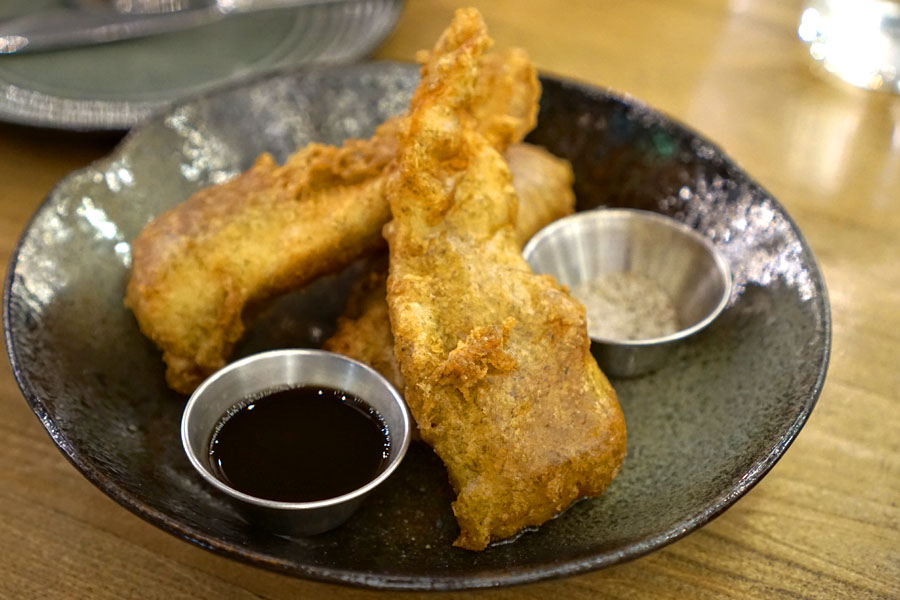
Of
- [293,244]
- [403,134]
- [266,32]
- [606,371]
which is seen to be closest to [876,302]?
[606,371]

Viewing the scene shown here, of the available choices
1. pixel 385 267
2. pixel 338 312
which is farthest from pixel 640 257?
pixel 338 312

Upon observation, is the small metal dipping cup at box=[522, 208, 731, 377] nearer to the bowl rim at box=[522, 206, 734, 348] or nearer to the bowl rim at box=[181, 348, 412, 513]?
the bowl rim at box=[522, 206, 734, 348]

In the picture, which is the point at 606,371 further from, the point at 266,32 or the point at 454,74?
the point at 266,32

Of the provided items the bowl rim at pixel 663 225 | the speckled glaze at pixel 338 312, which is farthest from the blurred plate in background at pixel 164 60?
the bowl rim at pixel 663 225

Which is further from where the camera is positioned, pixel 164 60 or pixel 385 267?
pixel 164 60

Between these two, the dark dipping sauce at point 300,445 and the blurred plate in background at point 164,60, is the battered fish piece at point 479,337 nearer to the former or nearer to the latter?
the dark dipping sauce at point 300,445

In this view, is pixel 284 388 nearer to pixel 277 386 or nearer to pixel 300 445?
pixel 277 386
